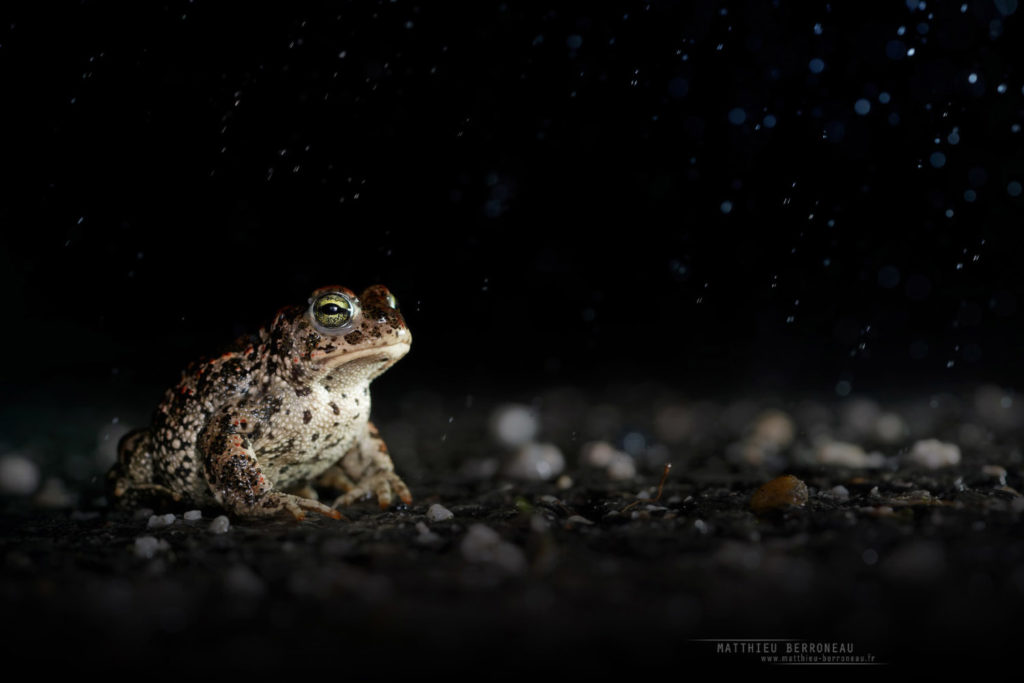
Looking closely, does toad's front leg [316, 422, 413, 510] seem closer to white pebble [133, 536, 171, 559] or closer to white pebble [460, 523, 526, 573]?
white pebble [133, 536, 171, 559]

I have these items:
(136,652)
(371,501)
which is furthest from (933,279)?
(136,652)

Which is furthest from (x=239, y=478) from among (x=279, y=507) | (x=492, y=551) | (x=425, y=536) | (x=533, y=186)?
(x=533, y=186)

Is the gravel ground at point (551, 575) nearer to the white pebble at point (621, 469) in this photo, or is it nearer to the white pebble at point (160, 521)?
the white pebble at point (160, 521)

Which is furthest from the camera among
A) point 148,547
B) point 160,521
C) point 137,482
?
point 137,482

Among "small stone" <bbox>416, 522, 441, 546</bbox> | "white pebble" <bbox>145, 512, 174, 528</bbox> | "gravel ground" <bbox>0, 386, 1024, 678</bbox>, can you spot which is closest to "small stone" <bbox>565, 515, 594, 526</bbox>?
"gravel ground" <bbox>0, 386, 1024, 678</bbox>

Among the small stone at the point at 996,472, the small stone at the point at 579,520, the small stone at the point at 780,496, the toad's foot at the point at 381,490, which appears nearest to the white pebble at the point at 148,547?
the toad's foot at the point at 381,490

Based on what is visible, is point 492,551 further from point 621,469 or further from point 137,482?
point 137,482
